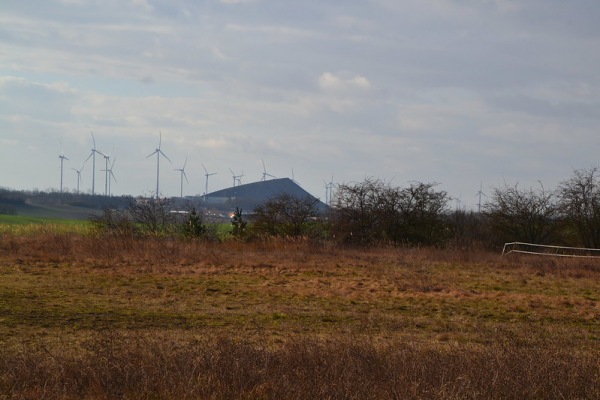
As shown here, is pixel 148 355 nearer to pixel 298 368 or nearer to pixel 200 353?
pixel 200 353

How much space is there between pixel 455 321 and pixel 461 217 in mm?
26319

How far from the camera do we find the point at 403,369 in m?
8.50

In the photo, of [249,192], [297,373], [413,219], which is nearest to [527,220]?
[413,219]

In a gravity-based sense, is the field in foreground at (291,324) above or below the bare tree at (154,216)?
below

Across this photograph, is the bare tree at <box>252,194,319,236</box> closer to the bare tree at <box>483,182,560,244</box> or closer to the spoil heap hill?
the bare tree at <box>483,182,560,244</box>

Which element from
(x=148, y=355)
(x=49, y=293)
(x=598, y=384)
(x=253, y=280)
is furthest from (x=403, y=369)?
(x=253, y=280)

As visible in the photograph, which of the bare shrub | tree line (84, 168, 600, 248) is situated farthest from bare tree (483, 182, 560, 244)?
the bare shrub

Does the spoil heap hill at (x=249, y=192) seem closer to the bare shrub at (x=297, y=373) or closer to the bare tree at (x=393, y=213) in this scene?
the bare tree at (x=393, y=213)

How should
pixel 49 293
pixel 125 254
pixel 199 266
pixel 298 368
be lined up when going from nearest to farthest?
pixel 298 368 < pixel 49 293 < pixel 199 266 < pixel 125 254

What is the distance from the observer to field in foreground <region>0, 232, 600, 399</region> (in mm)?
8070

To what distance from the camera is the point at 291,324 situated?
13.1 metres

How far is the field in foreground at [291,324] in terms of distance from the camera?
8070mm

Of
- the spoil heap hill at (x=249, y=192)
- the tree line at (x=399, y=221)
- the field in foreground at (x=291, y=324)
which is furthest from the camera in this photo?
the spoil heap hill at (x=249, y=192)

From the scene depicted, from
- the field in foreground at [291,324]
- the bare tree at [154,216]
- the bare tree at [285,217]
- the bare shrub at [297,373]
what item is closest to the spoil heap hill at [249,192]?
the bare tree at [154,216]
